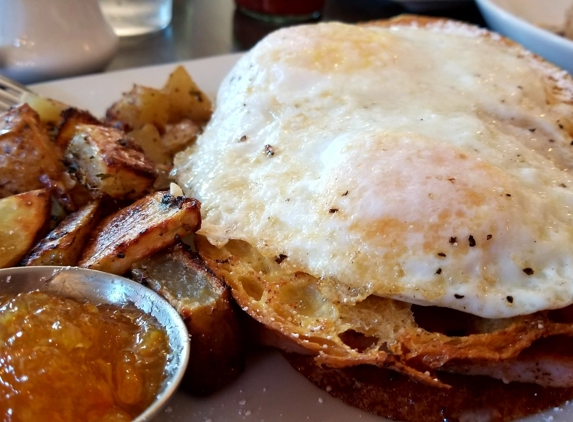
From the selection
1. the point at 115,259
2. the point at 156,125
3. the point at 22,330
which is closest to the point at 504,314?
the point at 115,259

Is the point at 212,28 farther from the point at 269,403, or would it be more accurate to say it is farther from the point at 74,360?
the point at 74,360

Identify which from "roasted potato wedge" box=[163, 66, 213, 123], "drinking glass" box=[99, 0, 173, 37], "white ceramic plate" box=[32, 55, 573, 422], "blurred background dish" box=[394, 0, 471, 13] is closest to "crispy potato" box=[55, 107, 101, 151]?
"roasted potato wedge" box=[163, 66, 213, 123]

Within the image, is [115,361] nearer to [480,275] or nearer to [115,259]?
[115,259]

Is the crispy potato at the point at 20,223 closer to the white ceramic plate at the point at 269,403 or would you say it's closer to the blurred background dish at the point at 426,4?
the white ceramic plate at the point at 269,403

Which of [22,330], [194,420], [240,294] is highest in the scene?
[22,330]

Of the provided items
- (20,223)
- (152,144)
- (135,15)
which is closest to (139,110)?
(152,144)

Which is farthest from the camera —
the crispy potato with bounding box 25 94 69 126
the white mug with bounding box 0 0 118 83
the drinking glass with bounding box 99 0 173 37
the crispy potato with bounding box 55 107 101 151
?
the drinking glass with bounding box 99 0 173 37

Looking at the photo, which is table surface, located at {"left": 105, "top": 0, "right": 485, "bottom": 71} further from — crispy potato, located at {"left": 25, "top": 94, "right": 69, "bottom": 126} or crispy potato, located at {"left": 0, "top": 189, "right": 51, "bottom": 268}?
crispy potato, located at {"left": 0, "top": 189, "right": 51, "bottom": 268}
